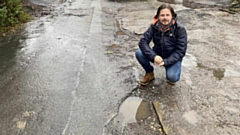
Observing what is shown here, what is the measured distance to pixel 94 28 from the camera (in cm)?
812

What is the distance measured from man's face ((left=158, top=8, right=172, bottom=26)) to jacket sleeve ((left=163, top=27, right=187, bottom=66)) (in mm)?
254

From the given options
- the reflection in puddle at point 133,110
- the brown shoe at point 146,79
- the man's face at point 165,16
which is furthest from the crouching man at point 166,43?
the reflection in puddle at point 133,110

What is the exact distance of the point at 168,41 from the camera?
→ 3881 millimetres

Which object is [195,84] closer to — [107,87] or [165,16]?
[165,16]

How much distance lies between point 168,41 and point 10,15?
6.81 m

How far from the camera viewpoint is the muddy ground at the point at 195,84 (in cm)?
321

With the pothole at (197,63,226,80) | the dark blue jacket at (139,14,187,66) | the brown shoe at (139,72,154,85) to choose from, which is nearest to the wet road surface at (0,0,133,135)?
the brown shoe at (139,72,154,85)

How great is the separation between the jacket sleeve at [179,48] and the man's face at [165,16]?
0.25m

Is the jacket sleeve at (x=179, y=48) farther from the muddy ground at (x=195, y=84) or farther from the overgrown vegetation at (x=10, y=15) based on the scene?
the overgrown vegetation at (x=10, y=15)

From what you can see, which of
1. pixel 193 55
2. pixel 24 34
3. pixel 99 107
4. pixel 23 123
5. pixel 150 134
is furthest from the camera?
pixel 24 34

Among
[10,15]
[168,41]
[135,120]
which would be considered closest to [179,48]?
[168,41]

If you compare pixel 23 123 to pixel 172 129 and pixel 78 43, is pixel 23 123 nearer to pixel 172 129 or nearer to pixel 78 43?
pixel 172 129

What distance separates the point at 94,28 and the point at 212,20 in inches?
168

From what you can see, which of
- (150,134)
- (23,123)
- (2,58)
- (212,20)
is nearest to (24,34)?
(2,58)
